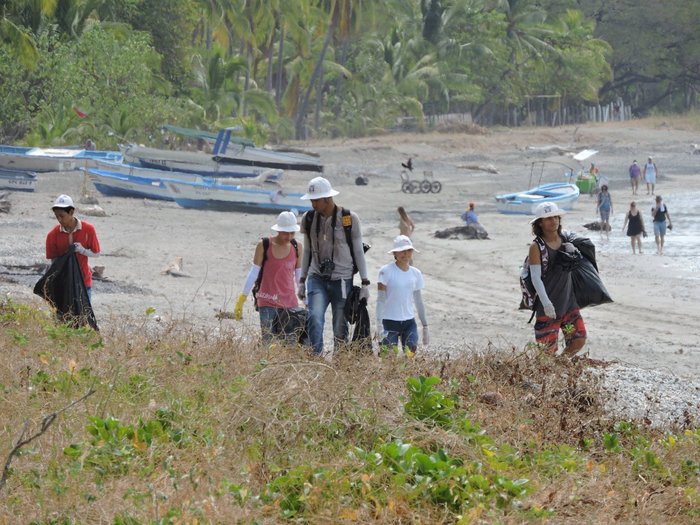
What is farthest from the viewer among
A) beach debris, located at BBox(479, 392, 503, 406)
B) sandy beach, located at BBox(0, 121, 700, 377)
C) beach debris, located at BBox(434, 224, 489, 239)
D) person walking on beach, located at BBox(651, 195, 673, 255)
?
beach debris, located at BBox(434, 224, 489, 239)

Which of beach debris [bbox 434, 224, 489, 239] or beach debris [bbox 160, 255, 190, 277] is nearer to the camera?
beach debris [bbox 160, 255, 190, 277]

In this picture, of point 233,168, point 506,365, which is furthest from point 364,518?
point 233,168

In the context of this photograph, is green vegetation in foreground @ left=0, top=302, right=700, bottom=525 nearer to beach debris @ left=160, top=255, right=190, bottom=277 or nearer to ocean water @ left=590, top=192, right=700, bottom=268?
beach debris @ left=160, top=255, right=190, bottom=277

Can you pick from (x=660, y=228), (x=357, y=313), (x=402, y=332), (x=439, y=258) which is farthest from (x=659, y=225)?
(x=357, y=313)

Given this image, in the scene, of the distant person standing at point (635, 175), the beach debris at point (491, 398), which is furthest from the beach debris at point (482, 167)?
the beach debris at point (491, 398)

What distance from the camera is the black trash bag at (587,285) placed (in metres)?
8.22

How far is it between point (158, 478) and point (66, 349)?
2529 mm

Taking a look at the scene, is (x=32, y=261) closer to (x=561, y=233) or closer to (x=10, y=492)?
(x=561, y=233)

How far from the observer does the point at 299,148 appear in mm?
45125

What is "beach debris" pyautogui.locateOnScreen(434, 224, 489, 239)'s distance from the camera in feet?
79.4

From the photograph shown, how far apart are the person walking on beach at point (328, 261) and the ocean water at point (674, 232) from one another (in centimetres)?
1280

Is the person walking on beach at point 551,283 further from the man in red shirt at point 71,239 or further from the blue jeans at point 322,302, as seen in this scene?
the man in red shirt at point 71,239

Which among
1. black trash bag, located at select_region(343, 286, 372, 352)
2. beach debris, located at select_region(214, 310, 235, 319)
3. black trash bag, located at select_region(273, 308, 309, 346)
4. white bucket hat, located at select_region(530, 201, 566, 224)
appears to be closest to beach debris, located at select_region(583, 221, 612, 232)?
beach debris, located at select_region(214, 310, 235, 319)

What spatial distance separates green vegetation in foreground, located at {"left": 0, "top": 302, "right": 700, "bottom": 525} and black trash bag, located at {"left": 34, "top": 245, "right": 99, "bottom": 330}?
137cm
